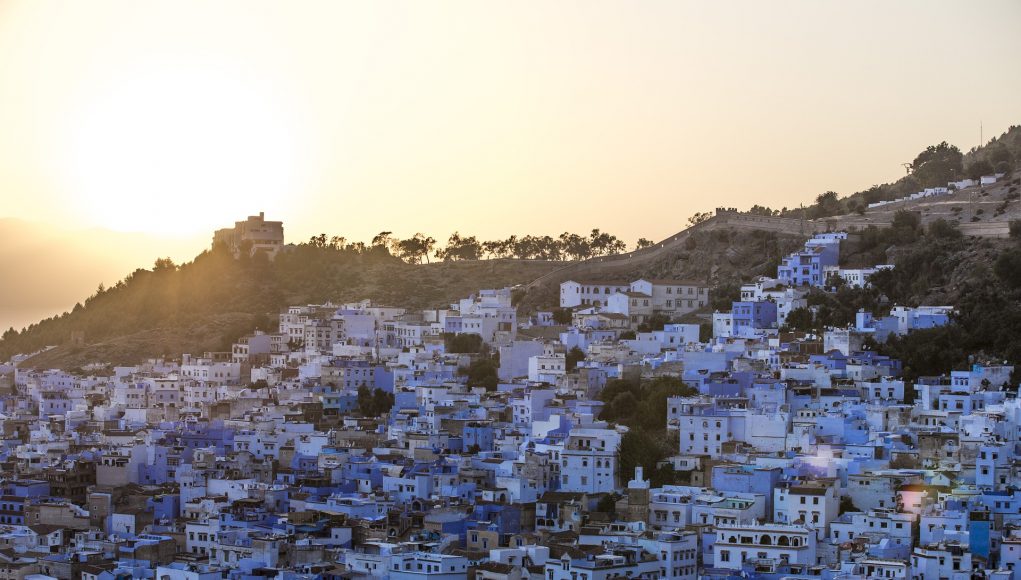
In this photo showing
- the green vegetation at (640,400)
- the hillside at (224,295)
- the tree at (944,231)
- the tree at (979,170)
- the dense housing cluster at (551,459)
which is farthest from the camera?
the hillside at (224,295)

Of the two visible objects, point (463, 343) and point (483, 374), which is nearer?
point (483, 374)

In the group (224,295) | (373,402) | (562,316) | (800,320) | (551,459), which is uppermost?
(224,295)

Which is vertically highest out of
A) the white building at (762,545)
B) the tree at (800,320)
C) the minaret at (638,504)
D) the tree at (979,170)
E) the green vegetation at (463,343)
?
the tree at (979,170)

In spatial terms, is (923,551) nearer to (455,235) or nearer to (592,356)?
(592,356)

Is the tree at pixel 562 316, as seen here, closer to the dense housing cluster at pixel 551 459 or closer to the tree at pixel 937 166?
the dense housing cluster at pixel 551 459

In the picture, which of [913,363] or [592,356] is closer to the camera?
[913,363]

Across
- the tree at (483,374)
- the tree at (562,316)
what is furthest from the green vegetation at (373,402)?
the tree at (562,316)

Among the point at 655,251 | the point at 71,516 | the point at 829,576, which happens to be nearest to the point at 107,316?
the point at 655,251

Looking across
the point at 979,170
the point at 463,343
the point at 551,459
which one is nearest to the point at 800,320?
the point at 463,343

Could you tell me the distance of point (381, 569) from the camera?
24.9 meters

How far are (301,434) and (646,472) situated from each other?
7.98 meters

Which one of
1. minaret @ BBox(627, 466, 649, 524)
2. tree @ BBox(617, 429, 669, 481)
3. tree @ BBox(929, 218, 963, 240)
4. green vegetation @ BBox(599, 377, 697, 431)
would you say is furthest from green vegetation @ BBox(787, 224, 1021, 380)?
minaret @ BBox(627, 466, 649, 524)

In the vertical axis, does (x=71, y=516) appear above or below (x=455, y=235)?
below

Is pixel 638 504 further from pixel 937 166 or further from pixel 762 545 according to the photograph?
pixel 937 166
